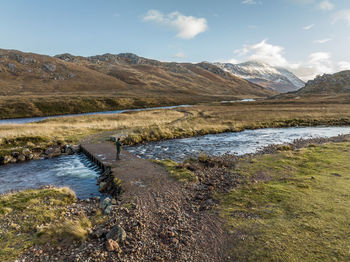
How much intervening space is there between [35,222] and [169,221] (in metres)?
6.98

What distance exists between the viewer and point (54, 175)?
2033cm

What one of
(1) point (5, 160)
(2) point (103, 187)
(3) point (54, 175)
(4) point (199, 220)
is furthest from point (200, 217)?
(1) point (5, 160)

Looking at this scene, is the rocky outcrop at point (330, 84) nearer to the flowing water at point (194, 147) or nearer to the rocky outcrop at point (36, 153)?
the flowing water at point (194, 147)

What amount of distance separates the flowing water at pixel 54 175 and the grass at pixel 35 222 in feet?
8.19

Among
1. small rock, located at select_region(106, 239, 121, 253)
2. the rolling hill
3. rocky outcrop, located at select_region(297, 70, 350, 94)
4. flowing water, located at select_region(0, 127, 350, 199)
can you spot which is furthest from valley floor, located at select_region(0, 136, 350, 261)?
rocky outcrop, located at select_region(297, 70, 350, 94)

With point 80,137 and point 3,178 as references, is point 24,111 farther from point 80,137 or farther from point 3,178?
point 3,178

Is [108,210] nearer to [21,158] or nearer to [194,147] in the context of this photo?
[194,147]

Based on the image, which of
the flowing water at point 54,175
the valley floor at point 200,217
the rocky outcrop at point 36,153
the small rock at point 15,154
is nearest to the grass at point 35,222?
the valley floor at point 200,217

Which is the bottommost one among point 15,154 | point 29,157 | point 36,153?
point 29,157

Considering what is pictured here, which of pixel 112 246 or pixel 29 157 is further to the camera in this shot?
pixel 29 157

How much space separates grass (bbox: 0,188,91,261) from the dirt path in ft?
9.74

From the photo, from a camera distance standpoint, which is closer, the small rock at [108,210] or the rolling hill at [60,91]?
the small rock at [108,210]

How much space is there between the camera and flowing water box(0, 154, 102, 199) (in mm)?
17516

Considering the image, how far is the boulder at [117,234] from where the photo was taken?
902 centimetres
